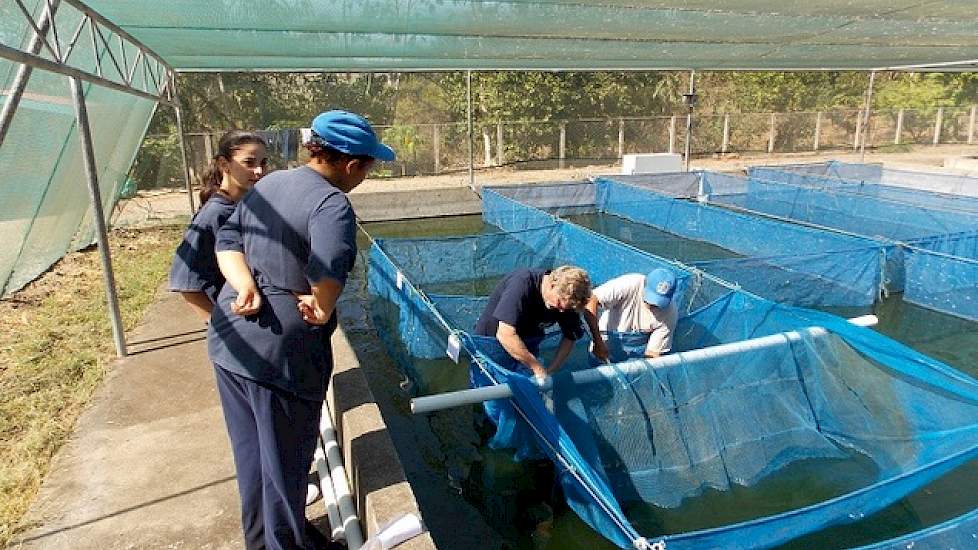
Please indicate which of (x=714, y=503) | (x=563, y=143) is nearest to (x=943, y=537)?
(x=714, y=503)

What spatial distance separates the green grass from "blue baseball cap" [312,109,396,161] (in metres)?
2.09

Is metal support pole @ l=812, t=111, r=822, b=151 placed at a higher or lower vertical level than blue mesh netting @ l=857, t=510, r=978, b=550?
higher

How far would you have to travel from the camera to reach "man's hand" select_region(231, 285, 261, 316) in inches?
65.6

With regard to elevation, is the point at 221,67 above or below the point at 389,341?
above

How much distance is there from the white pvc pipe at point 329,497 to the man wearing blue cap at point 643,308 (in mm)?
1727

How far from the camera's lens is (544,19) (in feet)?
18.5

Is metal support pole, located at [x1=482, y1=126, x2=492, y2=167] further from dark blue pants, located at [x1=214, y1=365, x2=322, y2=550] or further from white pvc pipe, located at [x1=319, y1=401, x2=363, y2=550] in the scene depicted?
dark blue pants, located at [x1=214, y1=365, x2=322, y2=550]

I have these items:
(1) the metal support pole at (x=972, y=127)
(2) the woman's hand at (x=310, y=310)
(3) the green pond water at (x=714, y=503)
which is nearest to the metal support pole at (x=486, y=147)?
(3) the green pond water at (x=714, y=503)

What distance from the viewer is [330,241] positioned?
158 centimetres

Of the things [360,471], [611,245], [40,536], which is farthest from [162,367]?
[611,245]

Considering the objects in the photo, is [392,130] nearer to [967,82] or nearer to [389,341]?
[389,341]

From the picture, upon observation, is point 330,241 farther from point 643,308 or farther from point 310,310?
point 643,308

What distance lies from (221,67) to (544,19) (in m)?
5.97

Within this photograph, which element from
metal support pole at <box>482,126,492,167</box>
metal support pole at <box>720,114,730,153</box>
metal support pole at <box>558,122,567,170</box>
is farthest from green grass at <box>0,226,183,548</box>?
metal support pole at <box>720,114,730,153</box>
